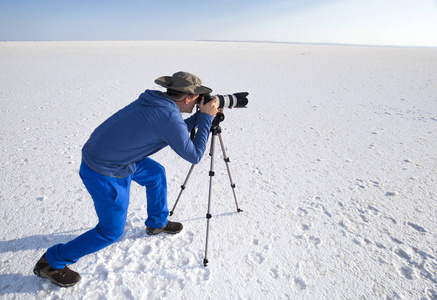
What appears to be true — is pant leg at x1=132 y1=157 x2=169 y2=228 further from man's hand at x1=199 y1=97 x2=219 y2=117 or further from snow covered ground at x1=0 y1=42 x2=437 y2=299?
man's hand at x1=199 y1=97 x2=219 y2=117

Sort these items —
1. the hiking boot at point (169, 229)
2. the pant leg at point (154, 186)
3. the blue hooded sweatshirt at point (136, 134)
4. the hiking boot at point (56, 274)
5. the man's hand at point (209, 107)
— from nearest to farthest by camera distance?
the blue hooded sweatshirt at point (136, 134) → the hiking boot at point (56, 274) → the man's hand at point (209, 107) → the pant leg at point (154, 186) → the hiking boot at point (169, 229)

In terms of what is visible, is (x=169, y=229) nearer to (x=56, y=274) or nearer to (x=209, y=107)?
(x=56, y=274)

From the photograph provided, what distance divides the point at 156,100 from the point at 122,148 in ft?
1.53

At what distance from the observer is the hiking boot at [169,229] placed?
106 inches

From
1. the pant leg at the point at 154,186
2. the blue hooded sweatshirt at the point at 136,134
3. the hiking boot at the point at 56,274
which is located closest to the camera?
the blue hooded sweatshirt at the point at 136,134

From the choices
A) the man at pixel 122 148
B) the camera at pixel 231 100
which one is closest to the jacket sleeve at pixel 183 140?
the man at pixel 122 148

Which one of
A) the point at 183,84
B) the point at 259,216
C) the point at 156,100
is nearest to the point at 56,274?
the point at 156,100

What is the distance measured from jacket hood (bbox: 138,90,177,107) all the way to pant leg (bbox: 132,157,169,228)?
757mm

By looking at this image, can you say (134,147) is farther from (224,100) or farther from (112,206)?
(224,100)

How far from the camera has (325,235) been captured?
9.09ft

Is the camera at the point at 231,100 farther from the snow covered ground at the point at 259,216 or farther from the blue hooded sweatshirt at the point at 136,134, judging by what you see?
the snow covered ground at the point at 259,216

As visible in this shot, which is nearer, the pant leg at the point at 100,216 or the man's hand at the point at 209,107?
the pant leg at the point at 100,216

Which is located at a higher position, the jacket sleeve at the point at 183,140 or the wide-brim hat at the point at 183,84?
the wide-brim hat at the point at 183,84

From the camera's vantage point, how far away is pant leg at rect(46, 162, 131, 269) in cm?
193
